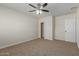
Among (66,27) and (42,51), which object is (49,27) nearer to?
(66,27)

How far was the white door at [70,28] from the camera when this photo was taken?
217 inches

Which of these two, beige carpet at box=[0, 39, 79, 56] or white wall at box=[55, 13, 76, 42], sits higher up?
white wall at box=[55, 13, 76, 42]

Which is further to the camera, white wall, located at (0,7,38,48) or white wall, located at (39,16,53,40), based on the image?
white wall, located at (39,16,53,40)

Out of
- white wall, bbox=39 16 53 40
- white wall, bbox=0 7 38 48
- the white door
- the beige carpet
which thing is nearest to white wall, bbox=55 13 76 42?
the white door

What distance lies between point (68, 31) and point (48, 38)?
1.85 m

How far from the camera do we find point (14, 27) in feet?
15.7

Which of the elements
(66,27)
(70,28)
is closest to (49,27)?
(66,27)

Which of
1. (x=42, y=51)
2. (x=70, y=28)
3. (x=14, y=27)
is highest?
(x=14, y=27)

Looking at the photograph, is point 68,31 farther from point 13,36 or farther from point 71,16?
point 13,36

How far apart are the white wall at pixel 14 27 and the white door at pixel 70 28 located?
2863 mm

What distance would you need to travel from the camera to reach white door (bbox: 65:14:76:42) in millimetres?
5512

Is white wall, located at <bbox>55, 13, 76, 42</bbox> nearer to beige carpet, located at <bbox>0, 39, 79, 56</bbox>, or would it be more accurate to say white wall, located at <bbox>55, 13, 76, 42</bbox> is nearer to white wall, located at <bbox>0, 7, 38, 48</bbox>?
beige carpet, located at <bbox>0, 39, 79, 56</bbox>

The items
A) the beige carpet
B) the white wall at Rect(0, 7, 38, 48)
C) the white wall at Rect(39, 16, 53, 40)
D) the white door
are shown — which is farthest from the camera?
the white wall at Rect(39, 16, 53, 40)

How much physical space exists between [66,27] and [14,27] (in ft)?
12.4
